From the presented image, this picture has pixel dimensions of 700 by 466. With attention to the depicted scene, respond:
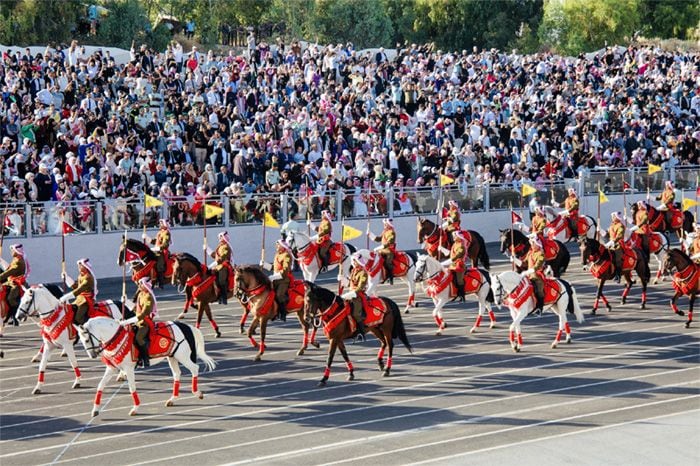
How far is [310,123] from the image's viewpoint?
41.2 m

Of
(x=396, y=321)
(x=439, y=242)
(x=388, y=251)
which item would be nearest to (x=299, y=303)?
(x=396, y=321)

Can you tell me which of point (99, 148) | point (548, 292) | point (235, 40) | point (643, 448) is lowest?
point (643, 448)

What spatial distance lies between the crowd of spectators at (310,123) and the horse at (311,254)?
5.47 meters

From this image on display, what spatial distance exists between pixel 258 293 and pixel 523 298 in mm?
5412

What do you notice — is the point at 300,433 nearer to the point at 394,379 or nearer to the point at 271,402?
the point at 271,402

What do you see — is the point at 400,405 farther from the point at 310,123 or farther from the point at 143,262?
the point at 310,123

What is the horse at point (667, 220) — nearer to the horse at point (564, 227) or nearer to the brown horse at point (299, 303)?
the horse at point (564, 227)

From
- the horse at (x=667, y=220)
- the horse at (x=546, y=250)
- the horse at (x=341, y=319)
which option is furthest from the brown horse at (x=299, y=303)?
the horse at (x=667, y=220)

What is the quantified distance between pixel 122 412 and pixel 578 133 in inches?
Answer: 1135

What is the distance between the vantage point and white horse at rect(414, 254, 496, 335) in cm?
2734

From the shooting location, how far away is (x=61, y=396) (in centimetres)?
2297

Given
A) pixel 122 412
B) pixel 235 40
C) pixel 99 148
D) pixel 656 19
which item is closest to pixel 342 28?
pixel 235 40

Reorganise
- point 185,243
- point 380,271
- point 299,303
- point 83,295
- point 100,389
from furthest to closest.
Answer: point 185,243, point 380,271, point 299,303, point 83,295, point 100,389

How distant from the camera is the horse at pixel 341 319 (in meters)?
23.2
